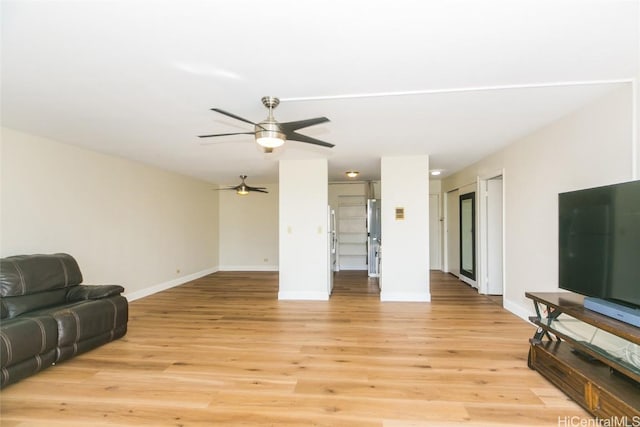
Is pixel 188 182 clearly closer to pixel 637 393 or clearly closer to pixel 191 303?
pixel 191 303

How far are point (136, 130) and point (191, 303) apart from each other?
2.90m

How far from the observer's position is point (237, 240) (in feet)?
27.7

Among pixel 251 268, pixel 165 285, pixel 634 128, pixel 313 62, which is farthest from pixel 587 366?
pixel 251 268

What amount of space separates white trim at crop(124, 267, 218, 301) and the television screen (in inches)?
238

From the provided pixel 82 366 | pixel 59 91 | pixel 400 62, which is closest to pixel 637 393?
pixel 400 62

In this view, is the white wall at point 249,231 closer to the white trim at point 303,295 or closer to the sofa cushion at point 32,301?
the white trim at point 303,295

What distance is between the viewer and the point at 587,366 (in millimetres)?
2186

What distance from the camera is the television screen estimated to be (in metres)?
1.92

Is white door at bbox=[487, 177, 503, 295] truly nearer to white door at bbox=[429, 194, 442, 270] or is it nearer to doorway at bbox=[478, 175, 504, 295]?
doorway at bbox=[478, 175, 504, 295]

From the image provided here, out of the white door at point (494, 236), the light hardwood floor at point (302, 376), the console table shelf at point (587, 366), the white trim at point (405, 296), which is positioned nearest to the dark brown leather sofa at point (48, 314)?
the light hardwood floor at point (302, 376)

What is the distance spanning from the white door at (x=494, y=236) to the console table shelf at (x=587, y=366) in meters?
2.81

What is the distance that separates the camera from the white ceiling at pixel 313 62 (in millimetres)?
1589

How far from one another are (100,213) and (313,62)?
433cm

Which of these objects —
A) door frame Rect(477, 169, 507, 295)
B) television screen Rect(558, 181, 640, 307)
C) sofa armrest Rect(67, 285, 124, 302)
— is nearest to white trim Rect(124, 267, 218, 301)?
sofa armrest Rect(67, 285, 124, 302)
